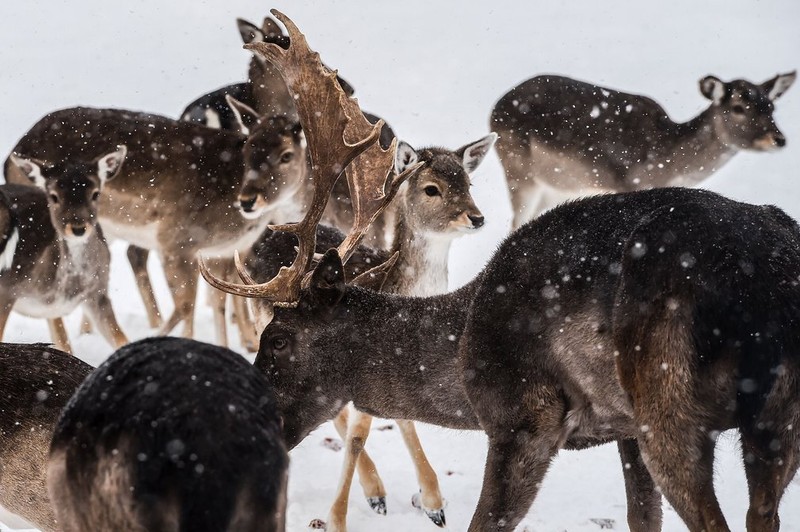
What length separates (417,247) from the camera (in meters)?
6.90

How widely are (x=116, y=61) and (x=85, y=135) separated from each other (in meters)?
8.21

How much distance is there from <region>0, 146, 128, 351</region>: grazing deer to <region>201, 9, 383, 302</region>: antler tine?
9.71 feet

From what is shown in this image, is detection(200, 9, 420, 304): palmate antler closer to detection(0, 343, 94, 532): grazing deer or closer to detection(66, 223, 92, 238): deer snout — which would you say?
detection(0, 343, 94, 532): grazing deer

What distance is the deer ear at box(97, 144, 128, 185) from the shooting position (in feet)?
27.2

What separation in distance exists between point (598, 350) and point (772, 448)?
2.29ft

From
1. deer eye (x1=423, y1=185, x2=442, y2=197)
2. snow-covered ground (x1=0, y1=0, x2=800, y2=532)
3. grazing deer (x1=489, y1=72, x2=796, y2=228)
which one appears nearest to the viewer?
deer eye (x1=423, y1=185, x2=442, y2=197)

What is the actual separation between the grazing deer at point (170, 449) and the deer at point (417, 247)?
101 inches

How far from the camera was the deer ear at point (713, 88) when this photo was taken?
35.2 feet

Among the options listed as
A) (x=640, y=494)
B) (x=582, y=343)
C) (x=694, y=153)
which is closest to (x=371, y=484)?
(x=640, y=494)

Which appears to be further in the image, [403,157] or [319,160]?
[403,157]

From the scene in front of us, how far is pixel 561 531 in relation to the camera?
18.6 ft

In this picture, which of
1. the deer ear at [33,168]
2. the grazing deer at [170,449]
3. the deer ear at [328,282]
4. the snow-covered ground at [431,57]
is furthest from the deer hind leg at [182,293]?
the grazing deer at [170,449]

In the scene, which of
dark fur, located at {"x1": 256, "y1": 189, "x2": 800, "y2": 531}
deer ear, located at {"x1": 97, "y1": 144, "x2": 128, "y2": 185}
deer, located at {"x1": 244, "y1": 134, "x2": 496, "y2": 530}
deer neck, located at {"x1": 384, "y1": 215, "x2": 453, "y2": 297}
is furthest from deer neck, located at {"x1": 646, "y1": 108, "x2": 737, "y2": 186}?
dark fur, located at {"x1": 256, "y1": 189, "x2": 800, "y2": 531}

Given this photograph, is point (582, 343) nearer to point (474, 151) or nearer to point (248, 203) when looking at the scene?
point (474, 151)
